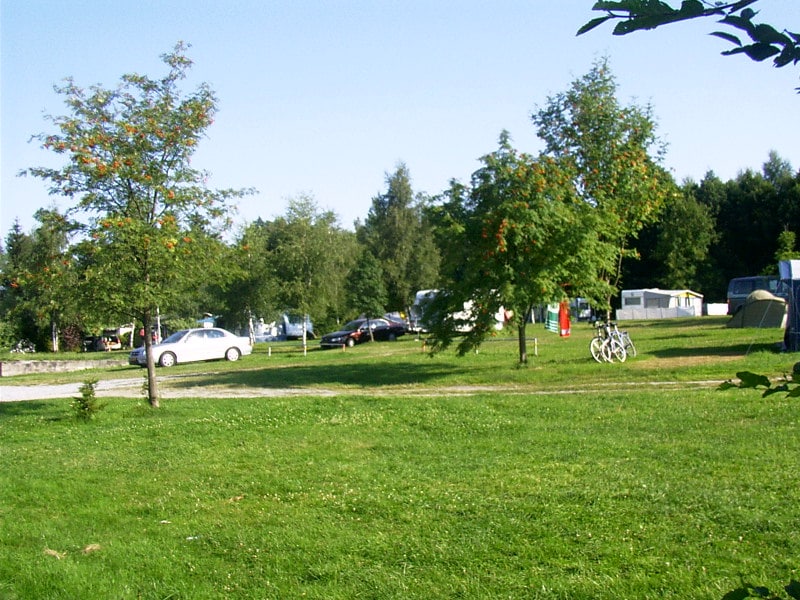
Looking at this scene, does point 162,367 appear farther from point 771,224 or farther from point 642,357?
point 771,224

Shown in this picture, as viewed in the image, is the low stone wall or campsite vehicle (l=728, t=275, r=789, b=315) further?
campsite vehicle (l=728, t=275, r=789, b=315)

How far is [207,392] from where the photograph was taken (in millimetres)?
18609

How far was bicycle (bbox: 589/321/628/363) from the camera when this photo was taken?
66.3ft

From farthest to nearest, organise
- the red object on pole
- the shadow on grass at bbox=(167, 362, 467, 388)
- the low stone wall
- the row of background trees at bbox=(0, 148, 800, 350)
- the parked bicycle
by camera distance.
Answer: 1. the row of background trees at bbox=(0, 148, 800, 350)
2. the low stone wall
3. the red object on pole
4. the parked bicycle
5. the shadow on grass at bbox=(167, 362, 467, 388)

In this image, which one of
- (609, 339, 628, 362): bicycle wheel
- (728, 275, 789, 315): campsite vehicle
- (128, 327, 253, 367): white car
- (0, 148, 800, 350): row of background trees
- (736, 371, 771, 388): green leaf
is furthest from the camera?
(728, 275, 789, 315): campsite vehicle

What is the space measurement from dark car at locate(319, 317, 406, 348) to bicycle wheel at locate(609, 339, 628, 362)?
69.8ft

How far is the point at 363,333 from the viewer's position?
4319 centimetres

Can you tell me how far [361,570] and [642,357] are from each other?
55.0 ft

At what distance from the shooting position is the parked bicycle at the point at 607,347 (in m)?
20.2

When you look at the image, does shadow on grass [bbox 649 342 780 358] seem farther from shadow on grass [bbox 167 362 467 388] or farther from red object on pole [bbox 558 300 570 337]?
shadow on grass [bbox 167 362 467 388]

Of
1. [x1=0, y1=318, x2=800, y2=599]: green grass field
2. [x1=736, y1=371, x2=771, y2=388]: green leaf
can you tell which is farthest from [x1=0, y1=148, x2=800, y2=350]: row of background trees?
[x1=736, y1=371, x2=771, y2=388]: green leaf

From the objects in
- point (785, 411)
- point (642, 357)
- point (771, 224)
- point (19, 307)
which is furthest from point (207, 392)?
point (771, 224)

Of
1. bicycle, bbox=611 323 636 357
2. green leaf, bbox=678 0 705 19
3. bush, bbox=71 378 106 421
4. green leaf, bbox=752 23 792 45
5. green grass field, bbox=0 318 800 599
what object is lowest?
green grass field, bbox=0 318 800 599

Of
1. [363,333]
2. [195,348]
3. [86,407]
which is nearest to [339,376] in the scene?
[86,407]
